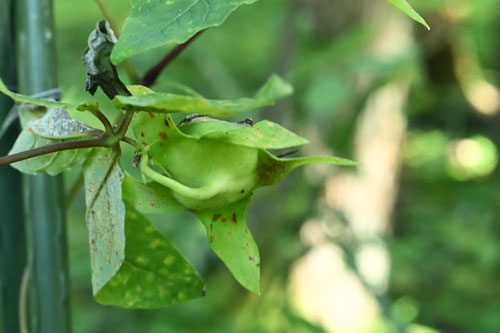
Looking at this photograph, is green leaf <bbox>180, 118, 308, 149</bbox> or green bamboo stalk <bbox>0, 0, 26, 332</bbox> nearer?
green leaf <bbox>180, 118, 308, 149</bbox>

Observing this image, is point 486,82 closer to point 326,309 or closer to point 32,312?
point 326,309

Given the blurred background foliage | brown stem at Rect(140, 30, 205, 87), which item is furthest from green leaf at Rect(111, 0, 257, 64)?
the blurred background foliage

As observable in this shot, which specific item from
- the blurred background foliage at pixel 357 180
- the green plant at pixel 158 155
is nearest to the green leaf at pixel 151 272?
the green plant at pixel 158 155

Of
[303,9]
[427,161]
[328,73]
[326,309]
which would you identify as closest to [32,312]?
[328,73]

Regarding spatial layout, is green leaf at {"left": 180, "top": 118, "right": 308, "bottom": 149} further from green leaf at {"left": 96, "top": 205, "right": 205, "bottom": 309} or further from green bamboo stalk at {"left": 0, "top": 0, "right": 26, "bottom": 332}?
green bamboo stalk at {"left": 0, "top": 0, "right": 26, "bottom": 332}

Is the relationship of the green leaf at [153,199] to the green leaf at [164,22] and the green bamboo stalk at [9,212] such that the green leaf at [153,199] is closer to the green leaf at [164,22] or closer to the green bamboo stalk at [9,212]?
the green leaf at [164,22]

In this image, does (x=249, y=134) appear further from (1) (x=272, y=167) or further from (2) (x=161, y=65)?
(2) (x=161, y=65)

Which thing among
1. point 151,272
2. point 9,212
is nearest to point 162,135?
point 151,272
